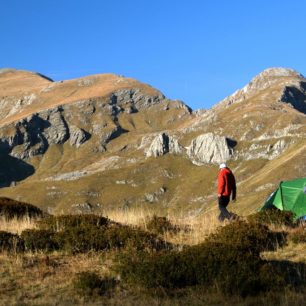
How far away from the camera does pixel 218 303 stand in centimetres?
958

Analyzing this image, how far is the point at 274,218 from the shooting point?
1781cm

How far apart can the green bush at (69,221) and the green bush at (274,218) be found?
514cm

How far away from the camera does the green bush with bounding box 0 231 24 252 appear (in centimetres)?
1370

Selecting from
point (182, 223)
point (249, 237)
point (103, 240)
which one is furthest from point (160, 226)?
point (249, 237)

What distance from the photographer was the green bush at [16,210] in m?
21.3

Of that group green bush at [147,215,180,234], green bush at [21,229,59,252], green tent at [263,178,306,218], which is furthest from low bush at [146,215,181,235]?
green tent at [263,178,306,218]

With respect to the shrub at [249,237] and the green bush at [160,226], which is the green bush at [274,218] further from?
the green bush at [160,226]

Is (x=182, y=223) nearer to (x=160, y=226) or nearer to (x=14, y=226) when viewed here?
(x=160, y=226)

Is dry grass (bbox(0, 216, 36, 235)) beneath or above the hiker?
beneath

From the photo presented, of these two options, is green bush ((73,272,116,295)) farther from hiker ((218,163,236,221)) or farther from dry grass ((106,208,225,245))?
hiker ((218,163,236,221))

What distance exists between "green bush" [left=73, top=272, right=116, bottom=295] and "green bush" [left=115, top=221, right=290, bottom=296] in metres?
0.39

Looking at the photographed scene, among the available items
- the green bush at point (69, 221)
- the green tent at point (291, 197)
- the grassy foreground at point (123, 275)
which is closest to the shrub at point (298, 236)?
the grassy foreground at point (123, 275)

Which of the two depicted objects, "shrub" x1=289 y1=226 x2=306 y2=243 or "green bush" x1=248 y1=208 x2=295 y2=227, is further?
"green bush" x1=248 y1=208 x2=295 y2=227

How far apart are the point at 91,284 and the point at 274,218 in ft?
29.7
